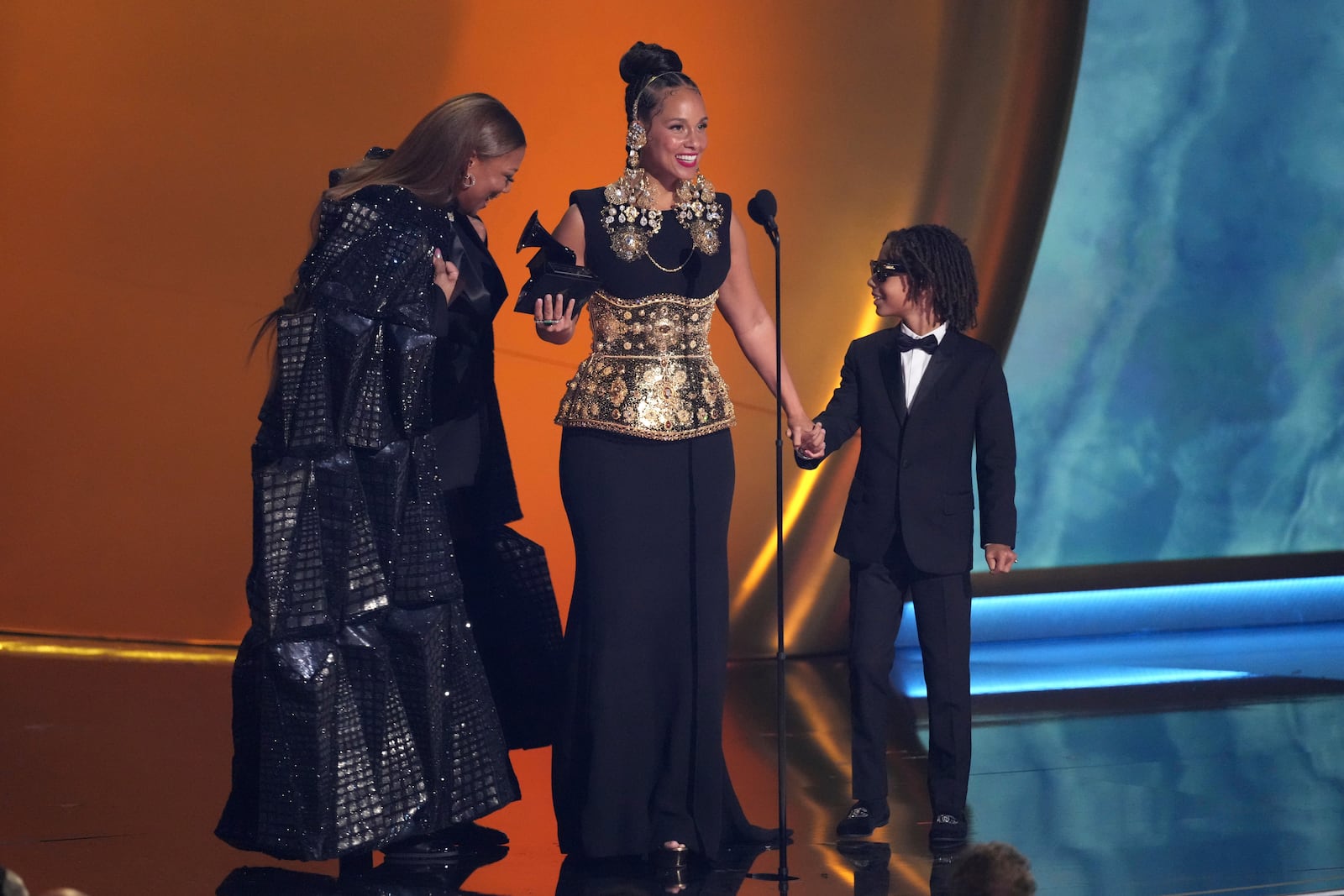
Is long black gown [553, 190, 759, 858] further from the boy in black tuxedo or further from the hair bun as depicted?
the boy in black tuxedo

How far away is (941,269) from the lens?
3938 mm

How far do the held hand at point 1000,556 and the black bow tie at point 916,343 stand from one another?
20.6 inches

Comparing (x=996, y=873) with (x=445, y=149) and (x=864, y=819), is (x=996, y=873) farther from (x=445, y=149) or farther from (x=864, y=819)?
(x=445, y=149)

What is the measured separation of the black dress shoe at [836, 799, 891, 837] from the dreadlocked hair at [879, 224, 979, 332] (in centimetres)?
123

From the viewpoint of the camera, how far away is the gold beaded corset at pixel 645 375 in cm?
351

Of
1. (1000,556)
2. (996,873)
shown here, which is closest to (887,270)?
(1000,556)

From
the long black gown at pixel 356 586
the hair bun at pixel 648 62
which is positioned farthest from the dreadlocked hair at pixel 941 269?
the long black gown at pixel 356 586

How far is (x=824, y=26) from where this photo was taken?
19.3 feet

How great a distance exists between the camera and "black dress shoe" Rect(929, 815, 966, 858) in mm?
3662

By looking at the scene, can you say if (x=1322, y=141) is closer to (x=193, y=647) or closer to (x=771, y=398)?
(x=771, y=398)

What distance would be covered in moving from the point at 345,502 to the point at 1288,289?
16.5 feet

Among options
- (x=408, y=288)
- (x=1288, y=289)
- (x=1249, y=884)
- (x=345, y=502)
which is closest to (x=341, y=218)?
(x=408, y=288)

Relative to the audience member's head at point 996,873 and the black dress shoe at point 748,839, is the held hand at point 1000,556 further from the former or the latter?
the audience member's head at point 996,873

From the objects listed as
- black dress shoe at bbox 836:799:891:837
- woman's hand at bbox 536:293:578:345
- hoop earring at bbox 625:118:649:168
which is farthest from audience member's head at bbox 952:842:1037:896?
hoop earring at bbox 625:118:649:168
